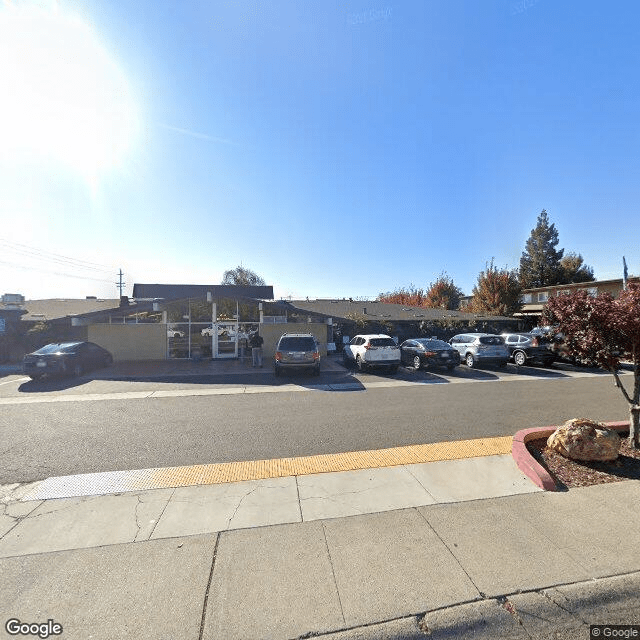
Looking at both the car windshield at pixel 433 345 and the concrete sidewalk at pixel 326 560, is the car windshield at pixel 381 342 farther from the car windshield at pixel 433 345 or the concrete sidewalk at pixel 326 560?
the concrete sidewalk at pixel 326 560

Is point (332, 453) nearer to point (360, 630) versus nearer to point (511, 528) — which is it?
point (511, 528)

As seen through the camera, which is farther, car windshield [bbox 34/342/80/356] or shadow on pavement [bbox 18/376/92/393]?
car windshield [bbox 34/342/80/356]

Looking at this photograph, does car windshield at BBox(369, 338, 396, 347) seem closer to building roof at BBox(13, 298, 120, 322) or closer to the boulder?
the boulder

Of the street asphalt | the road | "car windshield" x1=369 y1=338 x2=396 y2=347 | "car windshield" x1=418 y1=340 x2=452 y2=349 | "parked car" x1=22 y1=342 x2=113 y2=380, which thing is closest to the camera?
the street asphalt

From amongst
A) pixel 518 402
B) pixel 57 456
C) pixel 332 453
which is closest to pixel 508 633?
pixel 332 453

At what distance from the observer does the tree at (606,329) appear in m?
4.89

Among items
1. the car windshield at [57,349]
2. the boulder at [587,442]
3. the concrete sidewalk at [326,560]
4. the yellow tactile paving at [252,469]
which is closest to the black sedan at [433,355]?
the yellow tactile paving at [252,469]

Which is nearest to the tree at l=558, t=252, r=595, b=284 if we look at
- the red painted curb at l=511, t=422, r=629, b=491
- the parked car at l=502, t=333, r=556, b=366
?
the parked car at l=502, t=333, r=556, b=366

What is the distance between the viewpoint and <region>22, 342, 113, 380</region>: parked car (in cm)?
1252

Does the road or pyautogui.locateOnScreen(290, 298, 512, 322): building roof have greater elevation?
pyautogui.locateOnScreen(290, 298, 512, 322): building roof

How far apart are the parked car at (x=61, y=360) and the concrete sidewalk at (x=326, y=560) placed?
A: 10.3m

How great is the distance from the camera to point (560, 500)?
389 cm

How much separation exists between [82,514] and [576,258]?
63.4m

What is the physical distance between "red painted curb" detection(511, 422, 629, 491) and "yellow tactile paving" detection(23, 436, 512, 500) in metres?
0.27
